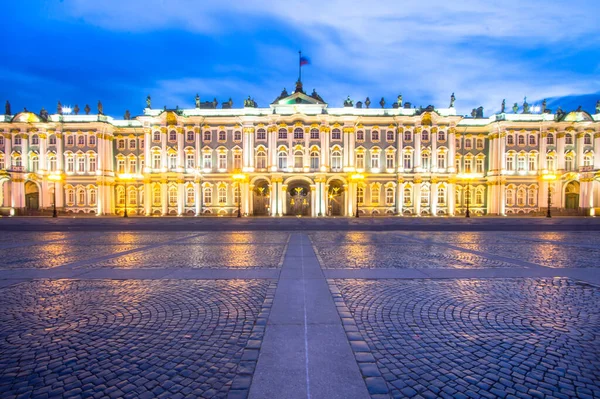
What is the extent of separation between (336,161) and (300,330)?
3912 centimetres

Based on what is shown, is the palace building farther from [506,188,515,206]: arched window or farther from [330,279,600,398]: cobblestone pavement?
[330,279,600,398]: cobblestone pavement

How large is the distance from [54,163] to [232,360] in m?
54.3

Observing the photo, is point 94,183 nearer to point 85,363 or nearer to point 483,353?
point 85,363

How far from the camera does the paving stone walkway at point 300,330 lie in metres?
3.15

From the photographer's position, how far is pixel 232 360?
3637mm

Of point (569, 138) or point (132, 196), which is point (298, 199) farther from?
point (569, 138)

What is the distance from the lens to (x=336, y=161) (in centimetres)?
4241

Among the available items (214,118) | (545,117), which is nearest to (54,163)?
(214,118)

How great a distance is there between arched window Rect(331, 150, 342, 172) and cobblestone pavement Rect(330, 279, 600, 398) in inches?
1424

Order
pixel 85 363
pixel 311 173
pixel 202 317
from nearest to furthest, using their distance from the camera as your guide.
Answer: pixel 85 363, pixel 202 317, pixel 311 173

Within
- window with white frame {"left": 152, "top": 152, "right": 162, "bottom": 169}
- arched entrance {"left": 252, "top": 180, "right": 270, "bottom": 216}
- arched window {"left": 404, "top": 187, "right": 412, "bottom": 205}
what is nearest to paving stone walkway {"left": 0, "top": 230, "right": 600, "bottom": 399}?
arched window {"left": 404, "top": 187, "right": 412, "bottom": 205}

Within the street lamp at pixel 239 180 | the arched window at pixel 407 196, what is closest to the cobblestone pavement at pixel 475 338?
the street lamp at pixel 239 180

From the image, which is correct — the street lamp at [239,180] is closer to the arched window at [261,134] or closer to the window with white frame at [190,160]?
the arched window at [261,134]

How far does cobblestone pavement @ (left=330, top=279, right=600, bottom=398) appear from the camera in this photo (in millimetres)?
3156
